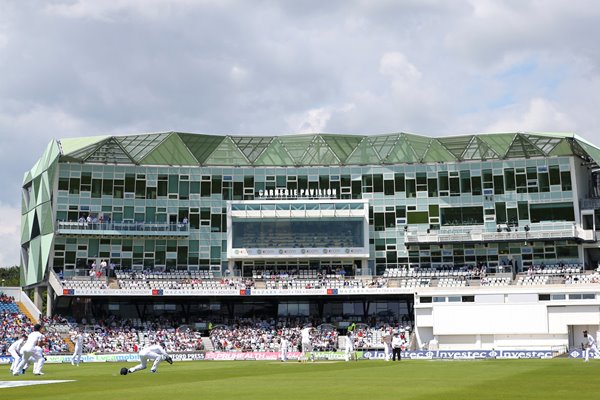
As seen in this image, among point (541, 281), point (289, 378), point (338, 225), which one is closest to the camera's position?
point (289, 378)

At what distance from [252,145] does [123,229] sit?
17.2 meters

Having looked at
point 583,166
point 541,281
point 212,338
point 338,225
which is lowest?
point 212,338

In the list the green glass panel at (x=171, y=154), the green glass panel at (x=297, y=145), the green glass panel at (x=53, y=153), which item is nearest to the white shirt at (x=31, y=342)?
the green glass panel at (x=53, y=153)

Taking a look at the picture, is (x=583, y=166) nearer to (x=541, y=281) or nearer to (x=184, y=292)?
(x=541, y=281)

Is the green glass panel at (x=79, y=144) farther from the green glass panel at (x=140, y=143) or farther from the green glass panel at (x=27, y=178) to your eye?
the green glass panel at (x=27, y=178)

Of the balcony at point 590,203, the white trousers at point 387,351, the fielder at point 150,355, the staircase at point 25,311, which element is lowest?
the white trousers at point 387,351

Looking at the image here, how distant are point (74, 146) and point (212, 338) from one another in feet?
84.9

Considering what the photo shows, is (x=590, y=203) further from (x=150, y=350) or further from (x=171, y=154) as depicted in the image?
(x=150, y=350)

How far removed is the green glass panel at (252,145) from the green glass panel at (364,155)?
31.5 feet

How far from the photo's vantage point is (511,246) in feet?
276

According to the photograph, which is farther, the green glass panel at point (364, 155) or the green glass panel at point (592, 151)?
the green glass panel at point (364, 155)

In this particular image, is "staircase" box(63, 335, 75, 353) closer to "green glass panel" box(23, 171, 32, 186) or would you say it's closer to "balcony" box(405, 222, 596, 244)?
"green glass panel" box(23, 171, 32, 186)

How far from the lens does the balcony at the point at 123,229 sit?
8362 centimetres

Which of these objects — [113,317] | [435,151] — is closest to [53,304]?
[113,317]
